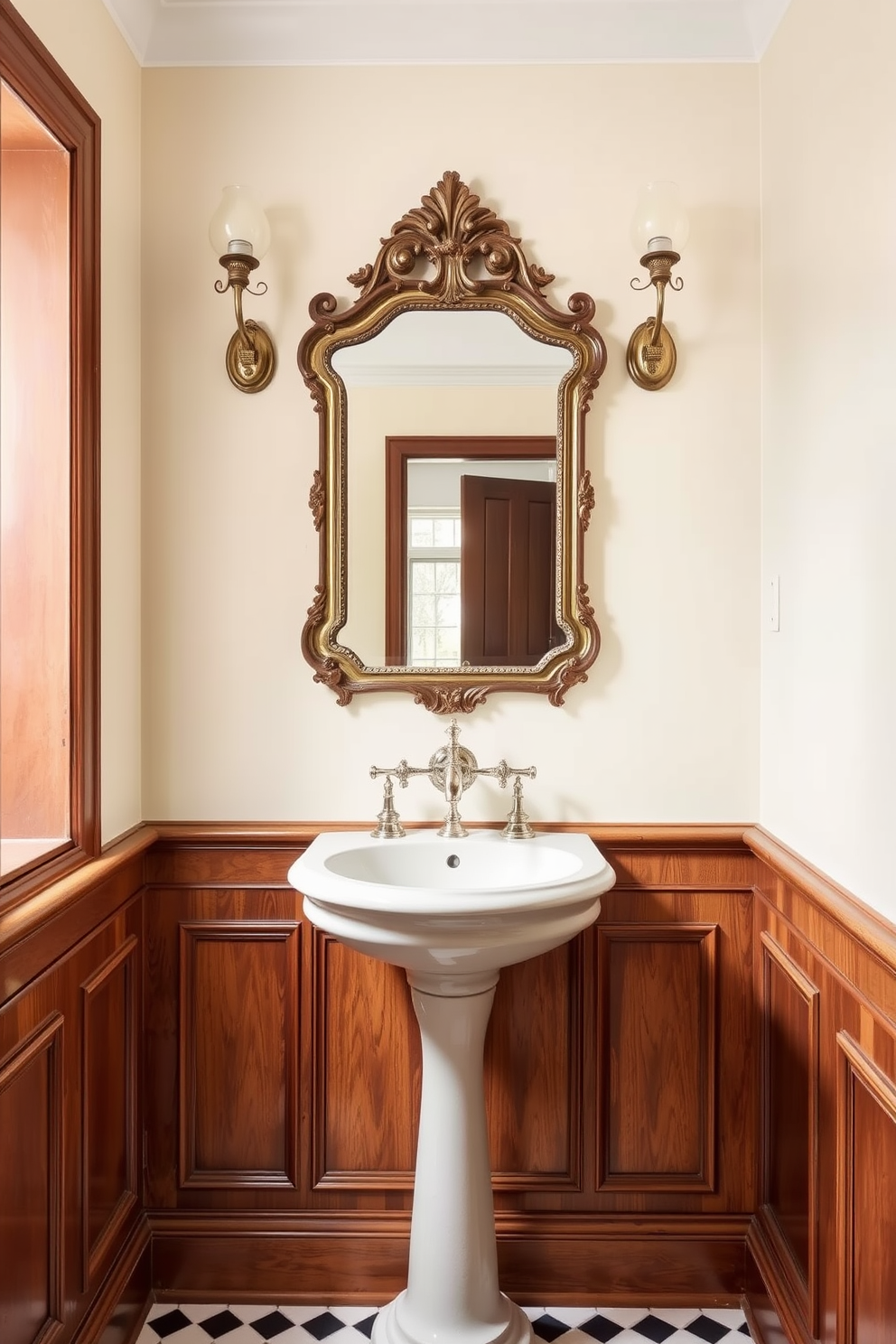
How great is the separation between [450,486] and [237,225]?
2.06 feet

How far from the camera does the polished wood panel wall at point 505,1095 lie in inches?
71.9

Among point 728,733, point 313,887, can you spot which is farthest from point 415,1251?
point 728,733

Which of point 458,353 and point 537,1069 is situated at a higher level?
point 458,353

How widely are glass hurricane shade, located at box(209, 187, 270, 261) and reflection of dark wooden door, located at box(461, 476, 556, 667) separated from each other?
0.62m

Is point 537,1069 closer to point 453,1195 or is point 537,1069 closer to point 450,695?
point 453,1195

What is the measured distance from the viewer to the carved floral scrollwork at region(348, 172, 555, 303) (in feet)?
5.93

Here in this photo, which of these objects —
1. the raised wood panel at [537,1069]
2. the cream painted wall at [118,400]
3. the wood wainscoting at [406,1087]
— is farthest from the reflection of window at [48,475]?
the raised wood panel at [537,1069]

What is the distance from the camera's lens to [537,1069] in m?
1.84

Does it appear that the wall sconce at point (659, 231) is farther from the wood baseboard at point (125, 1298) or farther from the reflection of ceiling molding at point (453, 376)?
the wood baseboard at point (125, 1298)

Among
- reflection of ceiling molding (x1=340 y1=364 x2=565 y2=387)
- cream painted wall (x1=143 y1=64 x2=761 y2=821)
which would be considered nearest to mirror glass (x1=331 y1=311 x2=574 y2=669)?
reflection of ceiling molding (x1=340 y1=364 x2=565 y2=387)

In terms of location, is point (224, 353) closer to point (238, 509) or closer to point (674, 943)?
point (238, 509)

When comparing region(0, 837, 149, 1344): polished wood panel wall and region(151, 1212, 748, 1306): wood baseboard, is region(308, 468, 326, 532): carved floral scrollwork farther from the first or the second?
region(151, 1212, 748, 1306): wood baseboard

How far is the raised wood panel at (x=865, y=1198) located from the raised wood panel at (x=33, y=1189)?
119 centimetres

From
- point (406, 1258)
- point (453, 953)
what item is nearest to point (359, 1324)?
point (406, 1258)
